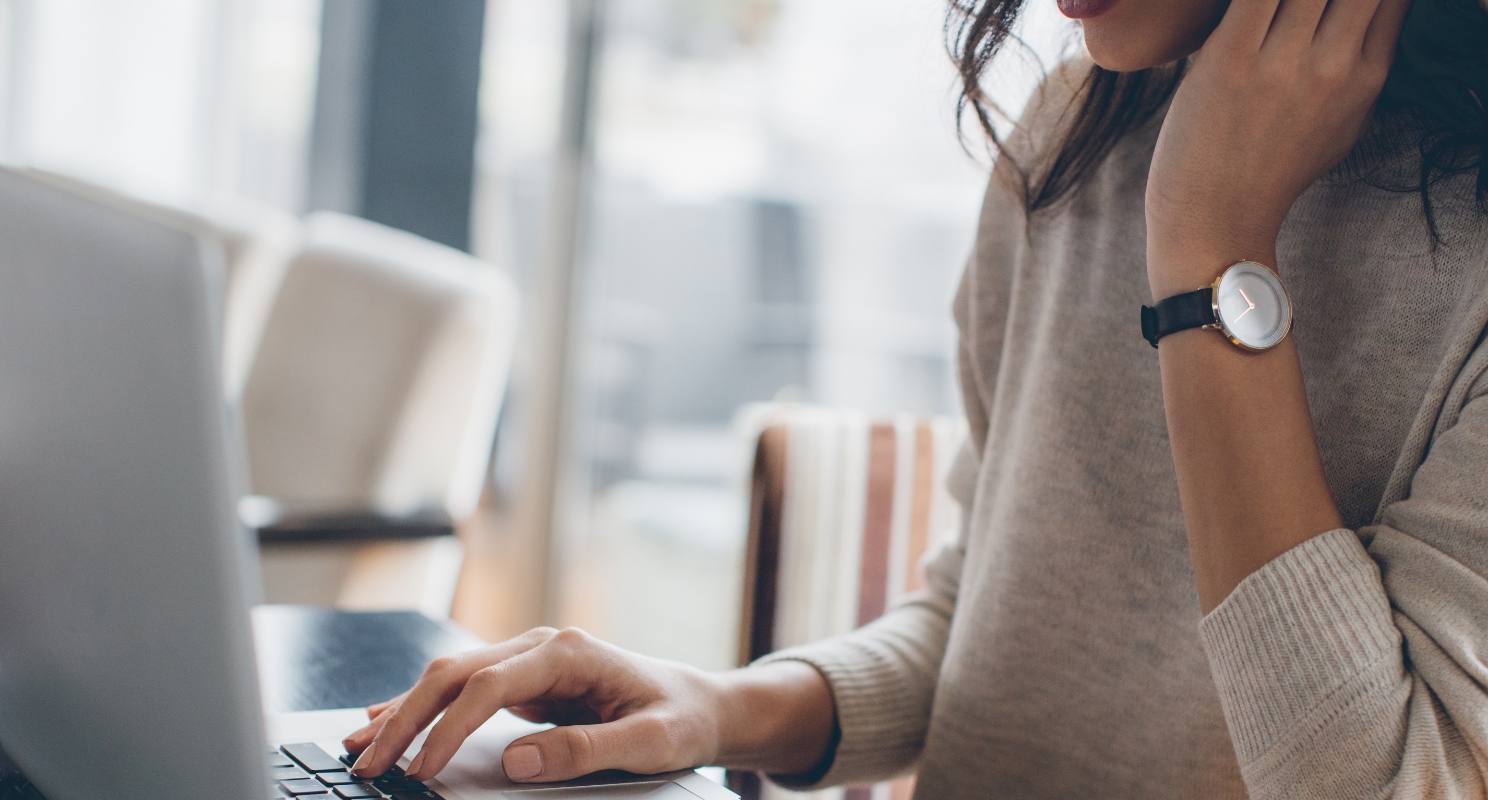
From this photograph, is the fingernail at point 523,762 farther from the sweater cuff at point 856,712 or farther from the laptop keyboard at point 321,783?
the sweater cuff at point 856,712

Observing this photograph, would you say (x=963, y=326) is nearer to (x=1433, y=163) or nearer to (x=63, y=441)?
(x=1433, y=163)

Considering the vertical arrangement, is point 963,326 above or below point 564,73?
below

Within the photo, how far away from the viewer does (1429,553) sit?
0.55 m

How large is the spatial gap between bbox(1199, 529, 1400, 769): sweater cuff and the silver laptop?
43 cm

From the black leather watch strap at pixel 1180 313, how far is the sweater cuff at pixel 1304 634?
4.8 inches

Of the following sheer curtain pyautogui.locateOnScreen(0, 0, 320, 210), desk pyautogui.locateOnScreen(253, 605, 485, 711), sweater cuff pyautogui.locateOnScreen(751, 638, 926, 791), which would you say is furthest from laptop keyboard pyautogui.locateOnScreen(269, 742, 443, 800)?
sheer curtain pyautogui.locateOnScreen(0, 0, 320, 210)

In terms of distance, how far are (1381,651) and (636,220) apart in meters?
2.21

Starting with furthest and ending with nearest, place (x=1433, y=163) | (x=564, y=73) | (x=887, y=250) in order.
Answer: (x=564, y=73) < (x=887, y=250) < (x=1433, y=163)

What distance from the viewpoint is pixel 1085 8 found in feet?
2.26

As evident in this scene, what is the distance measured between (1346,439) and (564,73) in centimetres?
223

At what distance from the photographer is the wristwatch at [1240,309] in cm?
60

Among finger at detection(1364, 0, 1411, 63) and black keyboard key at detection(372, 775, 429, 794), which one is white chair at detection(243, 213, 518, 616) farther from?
finger at detection(1364, 0, 1411, 63)

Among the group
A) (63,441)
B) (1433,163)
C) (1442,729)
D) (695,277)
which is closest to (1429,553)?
(1442,729)

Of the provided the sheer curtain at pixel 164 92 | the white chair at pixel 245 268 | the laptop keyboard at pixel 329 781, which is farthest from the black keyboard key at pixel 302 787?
the sheer curtain at pixel 164 92
